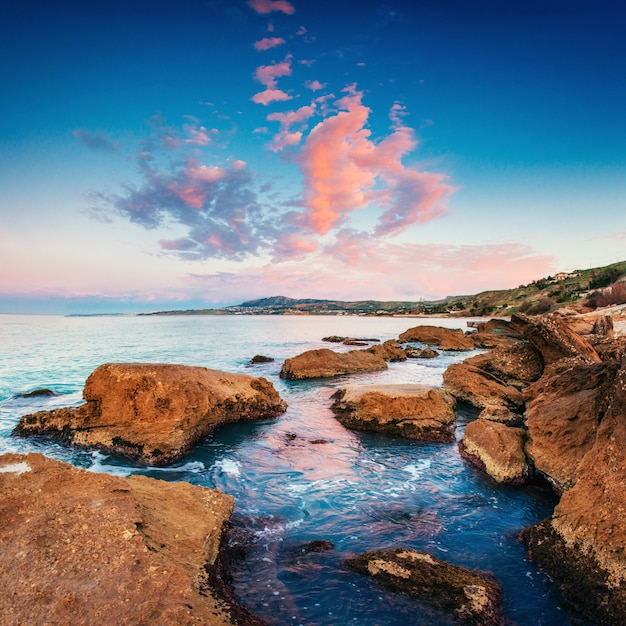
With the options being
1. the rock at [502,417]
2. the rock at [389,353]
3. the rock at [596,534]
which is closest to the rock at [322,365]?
the rock at [389,353]

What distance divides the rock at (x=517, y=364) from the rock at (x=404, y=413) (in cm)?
606

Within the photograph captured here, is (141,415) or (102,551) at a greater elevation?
(102,551)

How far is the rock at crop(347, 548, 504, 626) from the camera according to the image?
487 cm

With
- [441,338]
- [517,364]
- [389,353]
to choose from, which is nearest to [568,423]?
[517,364]

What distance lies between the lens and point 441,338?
1647 inches

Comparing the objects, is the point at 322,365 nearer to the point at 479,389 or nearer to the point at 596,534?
the point at 479,389

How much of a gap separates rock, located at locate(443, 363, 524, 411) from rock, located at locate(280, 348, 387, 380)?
8176 mm

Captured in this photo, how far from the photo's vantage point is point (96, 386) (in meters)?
12.3

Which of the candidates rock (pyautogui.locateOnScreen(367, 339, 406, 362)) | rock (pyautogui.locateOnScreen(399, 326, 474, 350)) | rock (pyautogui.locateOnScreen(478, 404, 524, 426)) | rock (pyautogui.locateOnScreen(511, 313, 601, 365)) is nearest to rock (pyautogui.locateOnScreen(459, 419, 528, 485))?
rock (pyautogui.locateOnScreen(478, 404, 524, 426))

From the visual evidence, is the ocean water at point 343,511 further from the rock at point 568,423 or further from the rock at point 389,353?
the rock at point 389,353

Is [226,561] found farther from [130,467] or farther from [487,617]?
[130,467]

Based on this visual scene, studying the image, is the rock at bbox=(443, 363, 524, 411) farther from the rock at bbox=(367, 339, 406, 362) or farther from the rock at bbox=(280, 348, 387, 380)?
the rock at bbox=(367, 339, 406, 362)

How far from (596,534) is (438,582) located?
251 cm

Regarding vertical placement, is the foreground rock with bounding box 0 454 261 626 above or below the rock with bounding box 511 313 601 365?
below
